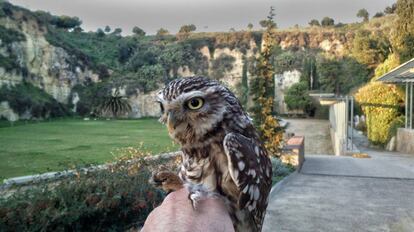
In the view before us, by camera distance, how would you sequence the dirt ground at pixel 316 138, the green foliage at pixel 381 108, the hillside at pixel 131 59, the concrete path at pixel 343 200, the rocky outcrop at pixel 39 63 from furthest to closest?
the rocky outcrop at pixel 39 63 → the hillside at pixel 131 59 → the dirt ground at pixel 316 138 → the green foliage at pixel 381 108 → the concrete path at pixel 343 200

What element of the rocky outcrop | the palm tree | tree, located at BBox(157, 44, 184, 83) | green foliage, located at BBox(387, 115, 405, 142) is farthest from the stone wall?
tree, located at BBox(157, 44, 184, 83)

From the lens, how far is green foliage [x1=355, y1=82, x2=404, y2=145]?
2130 cm

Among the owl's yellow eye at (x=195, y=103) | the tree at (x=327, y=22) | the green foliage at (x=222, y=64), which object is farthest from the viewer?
the tree at (x=327, y=22)

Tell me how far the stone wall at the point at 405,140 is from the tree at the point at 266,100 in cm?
1076

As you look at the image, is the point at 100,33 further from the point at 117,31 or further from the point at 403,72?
the point at 403,72

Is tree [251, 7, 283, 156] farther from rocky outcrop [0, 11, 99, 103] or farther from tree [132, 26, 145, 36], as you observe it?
tree [132, 26, 145, 36]

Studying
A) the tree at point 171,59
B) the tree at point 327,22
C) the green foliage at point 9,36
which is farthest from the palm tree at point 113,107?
the tree at point 327,22

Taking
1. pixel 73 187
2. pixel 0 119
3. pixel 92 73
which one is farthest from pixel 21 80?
pixel 73 187

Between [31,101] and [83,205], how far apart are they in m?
39.3

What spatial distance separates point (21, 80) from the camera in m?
43.7

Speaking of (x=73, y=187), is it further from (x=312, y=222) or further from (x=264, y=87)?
(x=264, y=87)

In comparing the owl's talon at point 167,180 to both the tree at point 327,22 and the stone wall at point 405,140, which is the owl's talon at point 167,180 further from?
the tree at point 327,22

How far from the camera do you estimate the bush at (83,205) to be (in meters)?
3.75

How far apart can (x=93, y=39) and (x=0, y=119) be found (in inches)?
1621
